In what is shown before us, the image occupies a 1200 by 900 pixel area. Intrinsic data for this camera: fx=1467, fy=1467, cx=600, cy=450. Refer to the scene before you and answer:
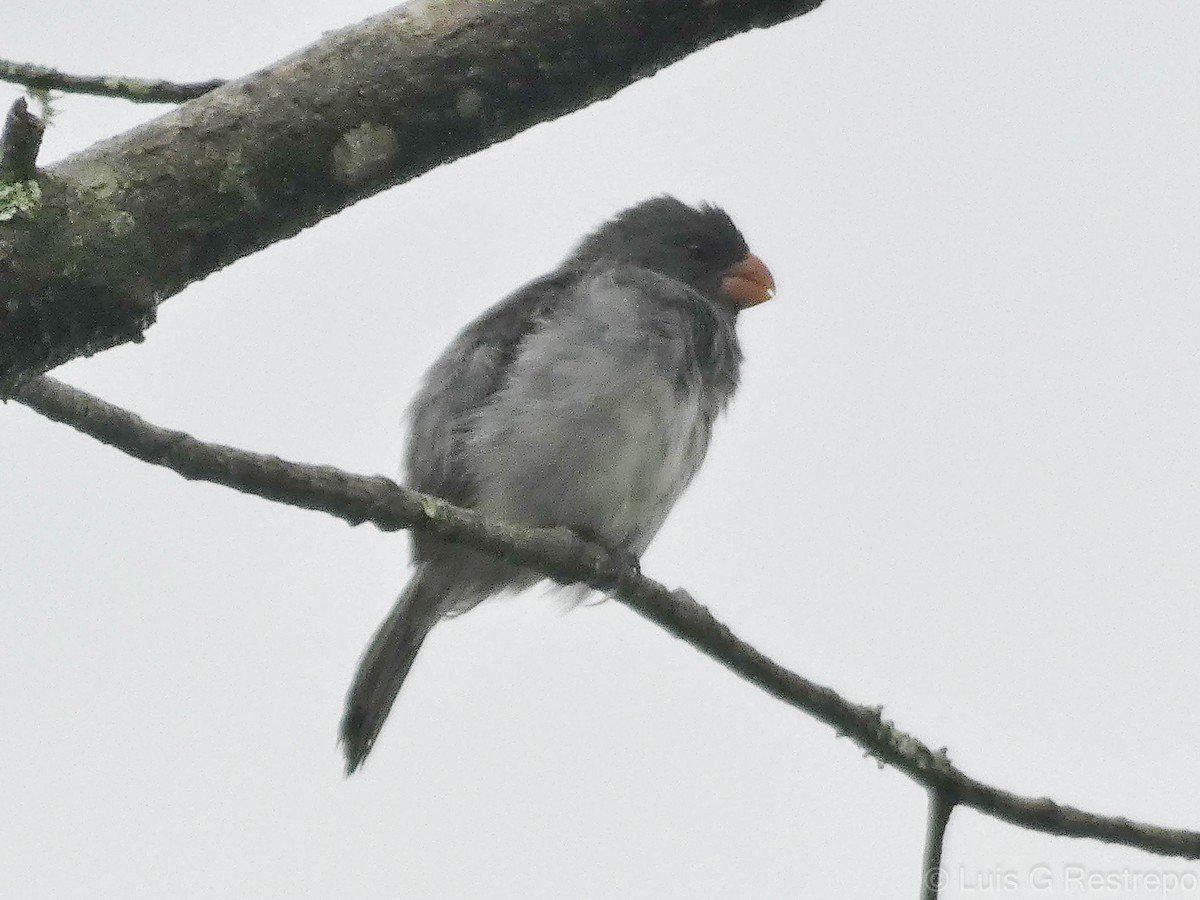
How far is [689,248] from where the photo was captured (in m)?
6.52

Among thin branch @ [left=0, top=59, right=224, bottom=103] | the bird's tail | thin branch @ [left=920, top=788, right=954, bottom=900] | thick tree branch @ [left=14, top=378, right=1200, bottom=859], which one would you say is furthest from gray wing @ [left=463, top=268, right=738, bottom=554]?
thin branch @ [left=0, top=59, right=224, bottom=103]

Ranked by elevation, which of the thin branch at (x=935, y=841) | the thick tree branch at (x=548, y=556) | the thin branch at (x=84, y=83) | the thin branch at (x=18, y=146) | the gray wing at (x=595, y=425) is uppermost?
the gray wing at (x=595, y=425)

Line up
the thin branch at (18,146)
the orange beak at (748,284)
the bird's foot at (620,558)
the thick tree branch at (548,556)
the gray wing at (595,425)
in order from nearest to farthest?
the thin branch at (18,146) → the thick tree branch at (548,556) → the bird's foot at (620,558) → the gray wing at (595,425) → the orange beak at (748,284)

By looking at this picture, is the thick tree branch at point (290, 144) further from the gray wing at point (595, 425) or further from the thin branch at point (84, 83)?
the gray wing at point (595, 425)

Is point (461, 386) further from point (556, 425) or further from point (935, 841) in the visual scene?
point (935, 841)

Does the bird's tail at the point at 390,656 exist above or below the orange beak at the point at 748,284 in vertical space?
below

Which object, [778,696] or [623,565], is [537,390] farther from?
[778,696]

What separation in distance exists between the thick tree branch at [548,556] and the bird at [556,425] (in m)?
1.36

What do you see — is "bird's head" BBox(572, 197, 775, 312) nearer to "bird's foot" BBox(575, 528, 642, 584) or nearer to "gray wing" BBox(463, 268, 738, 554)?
"gray wing" BBox(463, 268, 738, 554)

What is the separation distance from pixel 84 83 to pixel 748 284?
3.93 meters

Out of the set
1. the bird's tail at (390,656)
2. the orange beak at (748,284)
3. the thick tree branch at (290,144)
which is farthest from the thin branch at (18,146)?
the orange beak at (748,284)

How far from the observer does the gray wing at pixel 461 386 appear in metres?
5.21

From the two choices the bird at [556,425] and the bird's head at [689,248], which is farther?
the bird's head at [689,248]

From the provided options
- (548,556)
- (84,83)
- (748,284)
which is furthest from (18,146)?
(748,284)
